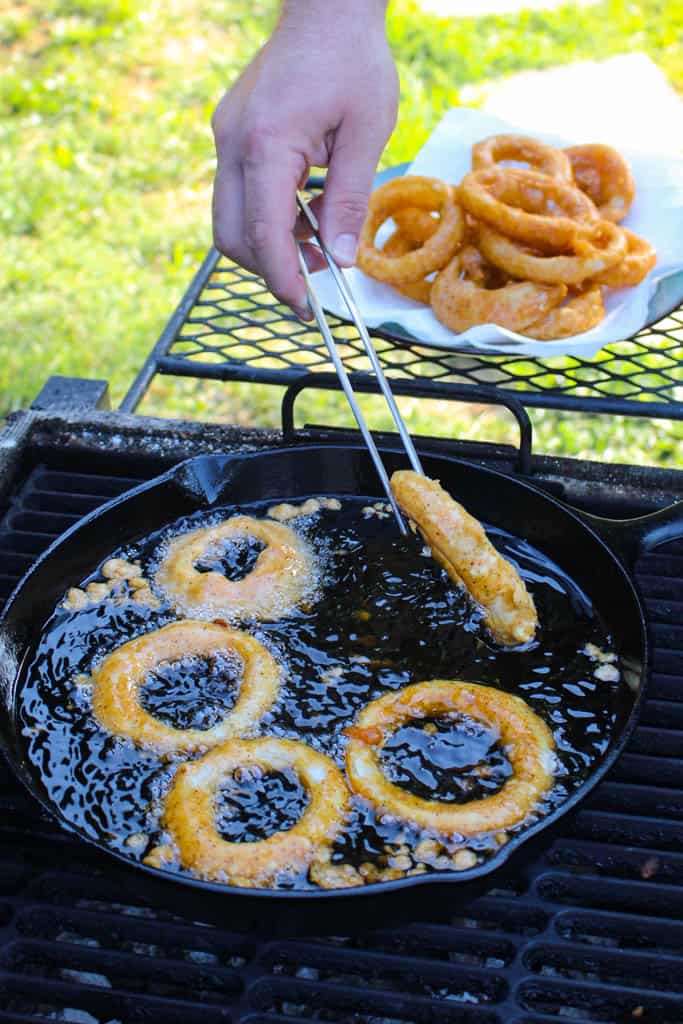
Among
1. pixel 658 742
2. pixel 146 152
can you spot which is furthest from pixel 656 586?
pixel 146 152

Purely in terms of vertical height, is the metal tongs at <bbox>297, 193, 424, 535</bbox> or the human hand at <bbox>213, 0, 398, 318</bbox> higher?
the human hand at <bbox>213, 0, 398, 318</bbox>

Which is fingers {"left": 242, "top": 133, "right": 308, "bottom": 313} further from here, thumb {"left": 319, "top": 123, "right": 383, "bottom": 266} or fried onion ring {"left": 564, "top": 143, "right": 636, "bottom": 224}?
fried onion ring {"left": 564, "top": 143, "right": 636, "bottom": 224}

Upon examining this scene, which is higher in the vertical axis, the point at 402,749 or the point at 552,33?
the point at 552,33

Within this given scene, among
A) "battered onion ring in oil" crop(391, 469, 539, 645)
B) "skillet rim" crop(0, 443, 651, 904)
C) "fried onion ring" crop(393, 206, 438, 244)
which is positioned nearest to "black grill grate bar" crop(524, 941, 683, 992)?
"skillet rim" crop(0, 443, 651, 904)

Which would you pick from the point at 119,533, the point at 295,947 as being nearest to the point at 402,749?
the point at 295,947

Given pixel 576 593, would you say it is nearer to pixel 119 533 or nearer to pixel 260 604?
pixel 260 604

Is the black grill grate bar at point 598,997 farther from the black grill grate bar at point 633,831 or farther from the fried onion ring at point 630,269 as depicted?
the fried onion ring at point 630,269

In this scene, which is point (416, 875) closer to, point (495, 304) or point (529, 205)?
point (495, 304)
